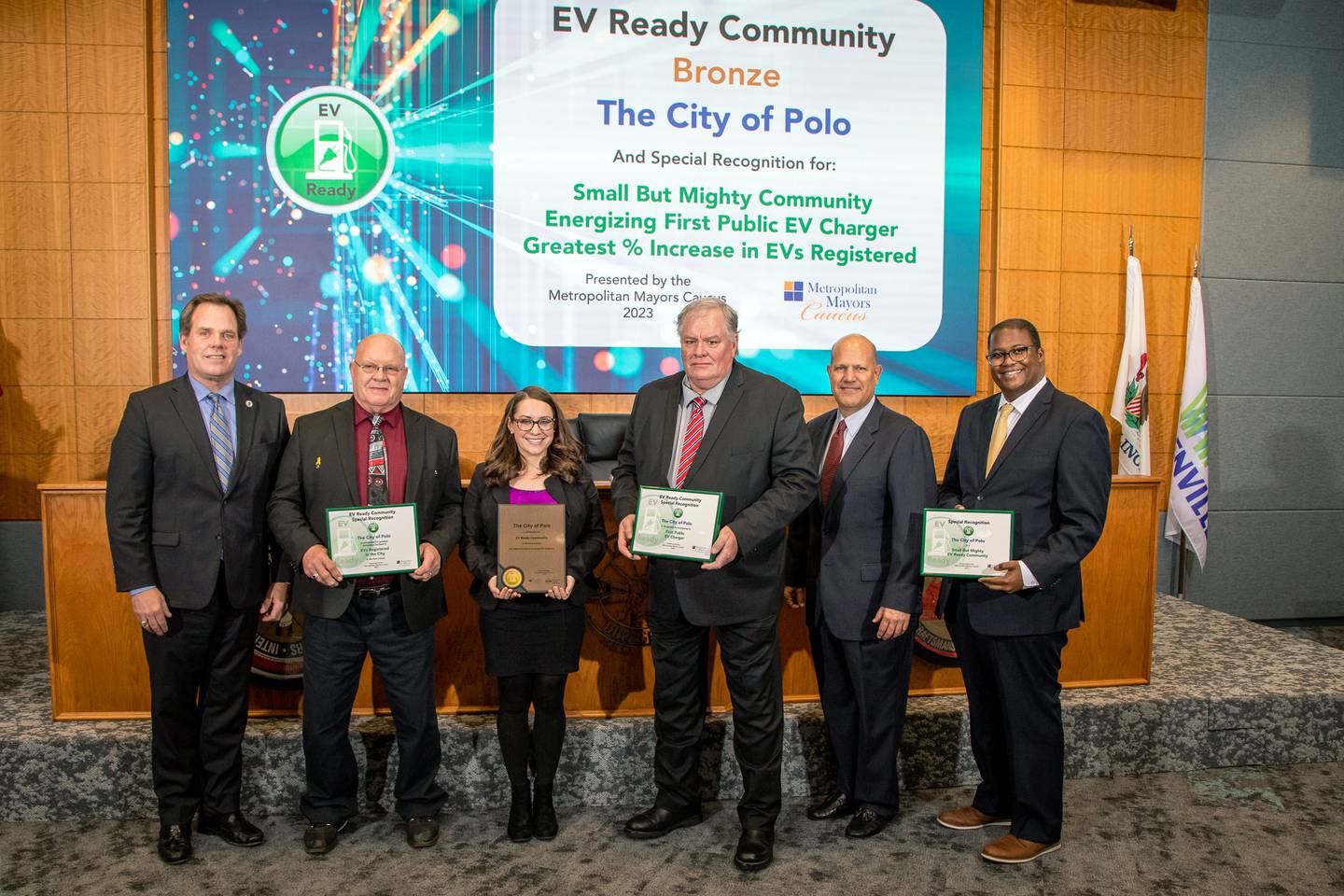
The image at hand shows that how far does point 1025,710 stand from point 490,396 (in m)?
3.21

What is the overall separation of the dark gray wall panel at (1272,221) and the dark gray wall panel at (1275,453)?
2.58 ft

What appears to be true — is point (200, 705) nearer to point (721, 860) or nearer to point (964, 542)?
point (721, 860)

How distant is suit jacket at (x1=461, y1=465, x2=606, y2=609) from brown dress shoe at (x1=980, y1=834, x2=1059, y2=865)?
1.34m

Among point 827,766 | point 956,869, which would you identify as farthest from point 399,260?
point 956,869

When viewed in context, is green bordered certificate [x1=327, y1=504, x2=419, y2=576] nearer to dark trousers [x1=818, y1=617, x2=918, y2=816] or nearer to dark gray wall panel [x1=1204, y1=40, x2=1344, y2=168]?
dark trousers [x1=818, y1=617, x2=918, y2=816]

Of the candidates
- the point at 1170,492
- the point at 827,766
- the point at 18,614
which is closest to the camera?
the point at 827,766

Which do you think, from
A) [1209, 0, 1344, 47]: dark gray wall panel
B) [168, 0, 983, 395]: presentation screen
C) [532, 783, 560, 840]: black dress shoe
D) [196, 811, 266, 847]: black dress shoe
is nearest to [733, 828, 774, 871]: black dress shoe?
[532, 783, 560, 840]: black dress shoe

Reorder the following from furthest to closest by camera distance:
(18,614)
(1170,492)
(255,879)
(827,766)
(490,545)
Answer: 1. (1170,492)
2. (18,614)
3. (827,766)
4. (490,545)
5. (255,879)

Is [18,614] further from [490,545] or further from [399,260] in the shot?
[490,545]

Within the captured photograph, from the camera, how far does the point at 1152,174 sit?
5.07m

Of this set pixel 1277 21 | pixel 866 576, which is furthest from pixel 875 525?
pixel 1277 21

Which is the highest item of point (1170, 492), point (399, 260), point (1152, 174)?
point (1152, 174)

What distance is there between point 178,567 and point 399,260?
2.58m

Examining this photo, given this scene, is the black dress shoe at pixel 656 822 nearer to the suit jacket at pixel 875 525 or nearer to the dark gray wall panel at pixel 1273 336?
the suit jacket at pixel 875 525
